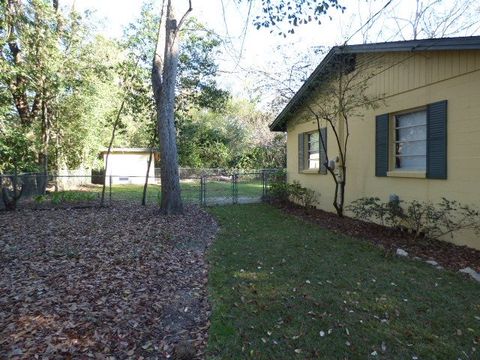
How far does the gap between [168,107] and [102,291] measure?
6267mm

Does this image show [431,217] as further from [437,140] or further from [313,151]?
[313,151]

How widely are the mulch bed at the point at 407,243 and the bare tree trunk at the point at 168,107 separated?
12.7 feet

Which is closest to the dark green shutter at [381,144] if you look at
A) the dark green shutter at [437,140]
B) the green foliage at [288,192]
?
the dark green shutter at [437,140]

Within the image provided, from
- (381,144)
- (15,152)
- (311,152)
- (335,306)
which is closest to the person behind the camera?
(335,306)

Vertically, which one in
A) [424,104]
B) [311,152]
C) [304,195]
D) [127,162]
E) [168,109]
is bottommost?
[304,195]

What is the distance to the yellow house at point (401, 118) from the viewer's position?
5.64 metres

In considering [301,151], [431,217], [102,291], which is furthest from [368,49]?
[102,291]

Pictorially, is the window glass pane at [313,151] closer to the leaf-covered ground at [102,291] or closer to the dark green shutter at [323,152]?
the dark green shutter at [323,152]

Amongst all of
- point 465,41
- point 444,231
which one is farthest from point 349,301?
point 465,41

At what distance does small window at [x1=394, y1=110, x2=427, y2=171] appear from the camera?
674 cm

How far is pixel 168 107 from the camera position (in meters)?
9.29

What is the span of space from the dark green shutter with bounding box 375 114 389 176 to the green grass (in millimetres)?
2343

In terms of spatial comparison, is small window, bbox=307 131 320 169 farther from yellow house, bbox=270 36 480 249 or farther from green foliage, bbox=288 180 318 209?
green foliage, bbox=288 180 318 209

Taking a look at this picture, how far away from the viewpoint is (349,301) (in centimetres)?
371
